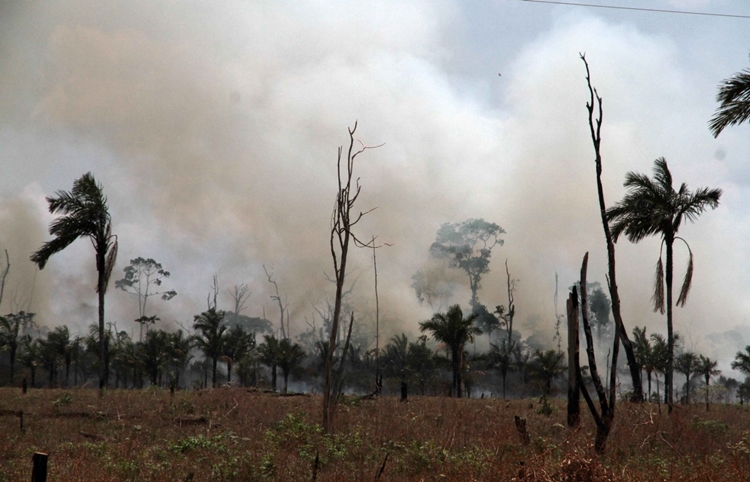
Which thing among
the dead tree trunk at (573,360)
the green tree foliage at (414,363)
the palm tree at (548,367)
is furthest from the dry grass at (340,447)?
the green tree foliage at (414,363)

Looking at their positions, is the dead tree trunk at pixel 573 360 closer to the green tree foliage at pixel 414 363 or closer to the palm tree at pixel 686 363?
the green tree foliage at pixel 414 363

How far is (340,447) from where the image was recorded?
11.1 metres

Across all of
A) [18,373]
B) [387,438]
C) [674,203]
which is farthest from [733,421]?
[18,373]

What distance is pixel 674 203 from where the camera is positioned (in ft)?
74.3

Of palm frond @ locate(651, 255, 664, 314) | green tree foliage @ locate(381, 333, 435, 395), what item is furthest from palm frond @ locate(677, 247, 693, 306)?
green tree foliage @ locate(381, 333, 435, 395)

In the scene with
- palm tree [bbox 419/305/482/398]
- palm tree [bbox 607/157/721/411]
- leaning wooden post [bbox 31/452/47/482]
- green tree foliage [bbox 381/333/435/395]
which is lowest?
green tree foliage [bbox 381/333/435/395]

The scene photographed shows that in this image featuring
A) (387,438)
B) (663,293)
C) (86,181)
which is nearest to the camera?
(387,438)

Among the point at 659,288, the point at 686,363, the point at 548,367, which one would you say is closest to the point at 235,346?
the point at 548,367

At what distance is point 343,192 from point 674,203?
14.8 m

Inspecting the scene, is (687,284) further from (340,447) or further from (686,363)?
(686,363)

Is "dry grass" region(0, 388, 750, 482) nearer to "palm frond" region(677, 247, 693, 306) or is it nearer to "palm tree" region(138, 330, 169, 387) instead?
"palm frond" region(677, 247, 693, 306)

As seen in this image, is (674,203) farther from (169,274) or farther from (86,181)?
(169,274)

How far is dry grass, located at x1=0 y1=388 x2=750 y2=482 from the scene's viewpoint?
8352mm

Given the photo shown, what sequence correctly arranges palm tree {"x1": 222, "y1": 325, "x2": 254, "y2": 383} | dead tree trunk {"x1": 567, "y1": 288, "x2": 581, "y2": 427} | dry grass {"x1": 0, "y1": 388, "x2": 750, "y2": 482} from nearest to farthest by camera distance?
dry grass {"x1": 0, "y1": 388, "x2": 750, "y2": 482}, dead tree trunk {"x1": 567, "y1": 288, "x2": 581, "y2": 427}, palm tree {"x1": 222, "y1": 325, "x2": 254, "y2": 383}
